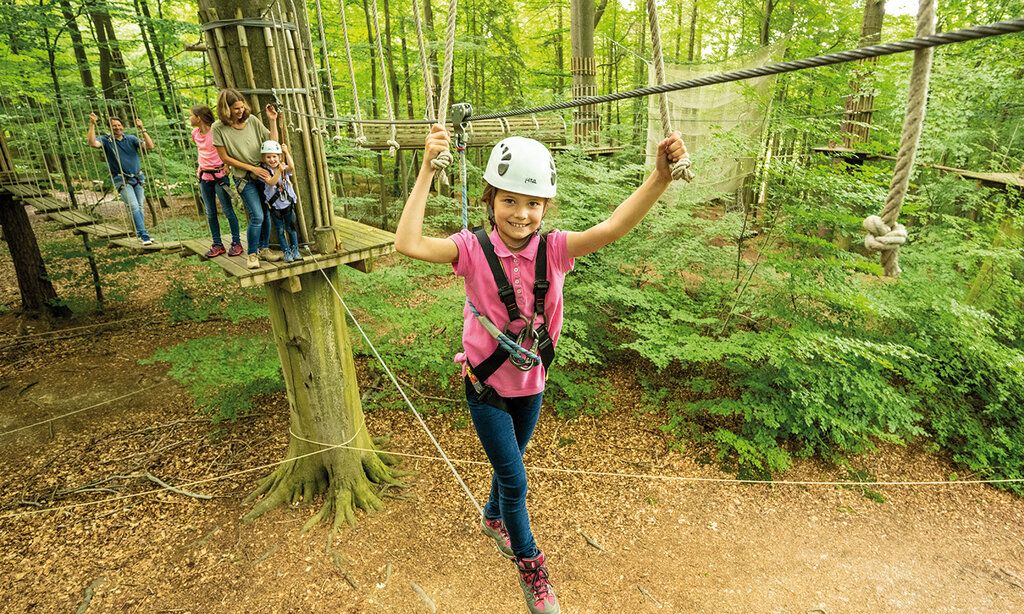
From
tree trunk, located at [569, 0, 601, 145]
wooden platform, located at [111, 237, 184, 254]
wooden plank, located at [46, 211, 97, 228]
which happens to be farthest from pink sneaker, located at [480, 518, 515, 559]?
tree trunk, located at [569, 0, 601, 145]

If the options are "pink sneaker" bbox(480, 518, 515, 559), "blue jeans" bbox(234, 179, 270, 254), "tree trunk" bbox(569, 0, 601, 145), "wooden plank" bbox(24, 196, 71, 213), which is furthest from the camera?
"tree trunk" bbox(569, 0, 601, 145)

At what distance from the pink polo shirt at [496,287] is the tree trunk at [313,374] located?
1.51 m

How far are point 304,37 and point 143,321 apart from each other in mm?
6051

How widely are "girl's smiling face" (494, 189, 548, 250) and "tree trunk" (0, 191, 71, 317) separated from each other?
767 cm

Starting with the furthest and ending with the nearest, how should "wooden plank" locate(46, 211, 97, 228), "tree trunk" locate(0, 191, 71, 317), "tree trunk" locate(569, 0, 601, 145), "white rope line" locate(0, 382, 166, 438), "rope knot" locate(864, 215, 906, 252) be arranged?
"tree trunk" locate(569, 0, 601, 145), "tree trunk" locate(0, 191, 71, 317), "white rope line" locate(0, 382, 166, 438), "wooden plank" locate(46, 211, 97, 228), "rope knot" locate(864, 215, 906, 252)

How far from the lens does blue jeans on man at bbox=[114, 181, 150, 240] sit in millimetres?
4422

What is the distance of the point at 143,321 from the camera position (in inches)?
280

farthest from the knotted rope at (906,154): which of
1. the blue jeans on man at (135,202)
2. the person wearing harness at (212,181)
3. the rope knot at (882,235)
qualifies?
the blue jeans on man at (135,202)

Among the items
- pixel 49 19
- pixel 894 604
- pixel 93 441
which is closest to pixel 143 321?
pixel 93 441

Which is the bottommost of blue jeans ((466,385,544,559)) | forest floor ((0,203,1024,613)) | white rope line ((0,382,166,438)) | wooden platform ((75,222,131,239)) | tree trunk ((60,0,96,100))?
forest floor ((0,203,1024,613))

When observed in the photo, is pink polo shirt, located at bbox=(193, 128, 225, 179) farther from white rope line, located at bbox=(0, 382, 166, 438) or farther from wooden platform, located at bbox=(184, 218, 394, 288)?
white rope line, located at bbox=(0, 382, 166, 438)

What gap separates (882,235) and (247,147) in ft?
9.65

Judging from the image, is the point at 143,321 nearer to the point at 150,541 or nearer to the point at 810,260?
the point at 150,541

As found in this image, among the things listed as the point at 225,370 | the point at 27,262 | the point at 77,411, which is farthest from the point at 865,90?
the point at 27,262
